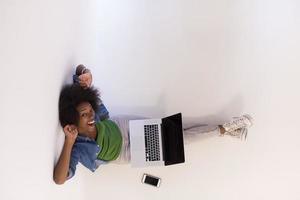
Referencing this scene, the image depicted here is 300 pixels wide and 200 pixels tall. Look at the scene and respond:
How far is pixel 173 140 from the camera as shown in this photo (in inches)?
74.3

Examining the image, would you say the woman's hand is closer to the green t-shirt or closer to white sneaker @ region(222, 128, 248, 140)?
the green t-shirt

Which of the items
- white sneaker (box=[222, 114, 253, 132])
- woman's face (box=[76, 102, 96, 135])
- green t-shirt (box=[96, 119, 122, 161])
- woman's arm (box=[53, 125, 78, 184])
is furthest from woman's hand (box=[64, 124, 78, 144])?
white sneaker (box=[222, 114, 253, 132])

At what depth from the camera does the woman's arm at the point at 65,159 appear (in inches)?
54.3

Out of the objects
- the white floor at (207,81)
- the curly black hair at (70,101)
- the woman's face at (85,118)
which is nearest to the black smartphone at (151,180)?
the white floor at (207,81)

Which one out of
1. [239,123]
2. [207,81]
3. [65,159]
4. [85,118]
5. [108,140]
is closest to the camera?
[65,159]

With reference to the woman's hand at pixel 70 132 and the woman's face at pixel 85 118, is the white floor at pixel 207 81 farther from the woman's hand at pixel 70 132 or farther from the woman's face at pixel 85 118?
the woman's hand at pixel 70 132

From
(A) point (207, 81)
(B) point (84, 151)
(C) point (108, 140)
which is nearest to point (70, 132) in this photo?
(B) point (84, 151)

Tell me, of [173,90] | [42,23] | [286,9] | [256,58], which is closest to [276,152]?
[256,58]

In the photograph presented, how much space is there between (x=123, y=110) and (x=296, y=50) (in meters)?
1.13

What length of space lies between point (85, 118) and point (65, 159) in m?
0.24

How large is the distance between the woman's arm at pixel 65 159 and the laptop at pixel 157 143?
1.64ft

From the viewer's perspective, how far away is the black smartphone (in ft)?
6.80

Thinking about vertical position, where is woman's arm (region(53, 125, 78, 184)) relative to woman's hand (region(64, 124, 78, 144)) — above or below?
A: below

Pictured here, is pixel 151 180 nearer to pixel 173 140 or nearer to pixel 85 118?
pixel 173 140
